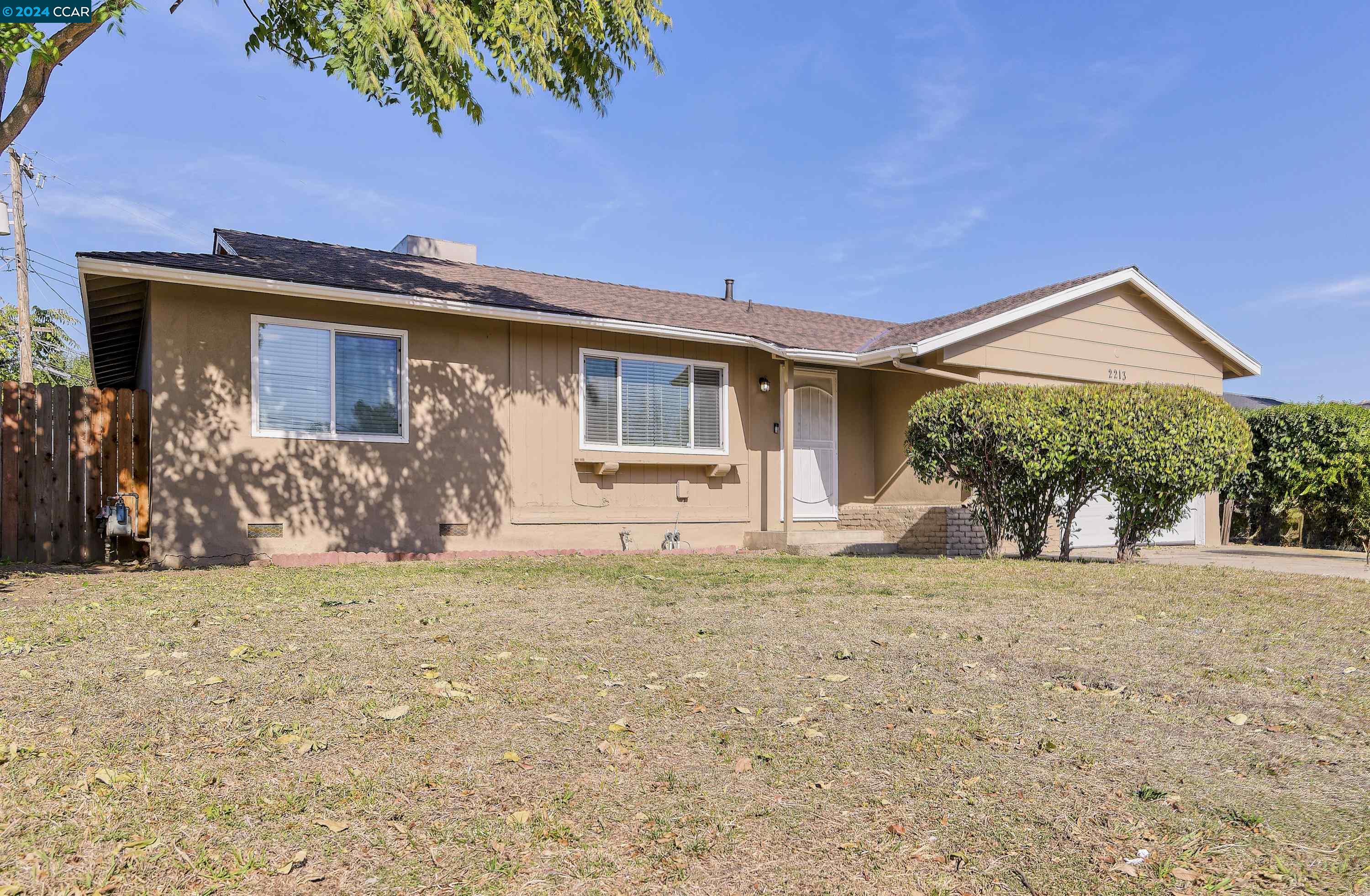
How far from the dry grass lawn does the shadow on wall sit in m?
2.88

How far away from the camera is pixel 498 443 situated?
10609 millimetres

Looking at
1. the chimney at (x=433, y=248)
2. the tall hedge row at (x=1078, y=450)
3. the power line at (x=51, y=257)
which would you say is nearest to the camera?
the tall hedge row at (x=1078, y=450)

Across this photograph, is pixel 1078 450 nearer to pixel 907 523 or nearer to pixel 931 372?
pixel 931 372

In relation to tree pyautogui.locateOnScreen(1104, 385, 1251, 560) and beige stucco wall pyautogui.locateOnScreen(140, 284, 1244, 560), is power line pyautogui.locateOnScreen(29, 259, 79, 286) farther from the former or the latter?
tree pyautogui.locateOnScreen(1104, 385, 1251, 560)

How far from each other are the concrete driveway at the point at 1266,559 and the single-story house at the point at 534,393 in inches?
41.0

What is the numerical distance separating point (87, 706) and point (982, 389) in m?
8.87

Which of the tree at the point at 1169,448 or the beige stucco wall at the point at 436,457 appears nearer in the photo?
the beige stucco wall at the point at 436,457

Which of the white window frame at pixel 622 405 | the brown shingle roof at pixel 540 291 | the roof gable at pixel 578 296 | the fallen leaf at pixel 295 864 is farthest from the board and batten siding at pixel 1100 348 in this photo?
the fallen leaf at pixel 295 864

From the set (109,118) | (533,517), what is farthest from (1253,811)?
(109,118)

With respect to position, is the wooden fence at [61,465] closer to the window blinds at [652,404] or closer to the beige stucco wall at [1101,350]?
the window blinds at [652,404]

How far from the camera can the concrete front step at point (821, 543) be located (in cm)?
1169

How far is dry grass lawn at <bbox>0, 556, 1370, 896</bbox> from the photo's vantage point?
7.90 feet

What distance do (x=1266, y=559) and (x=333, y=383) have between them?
510 inches

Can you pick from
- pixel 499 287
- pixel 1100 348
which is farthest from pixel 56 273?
pixel 1100 348
